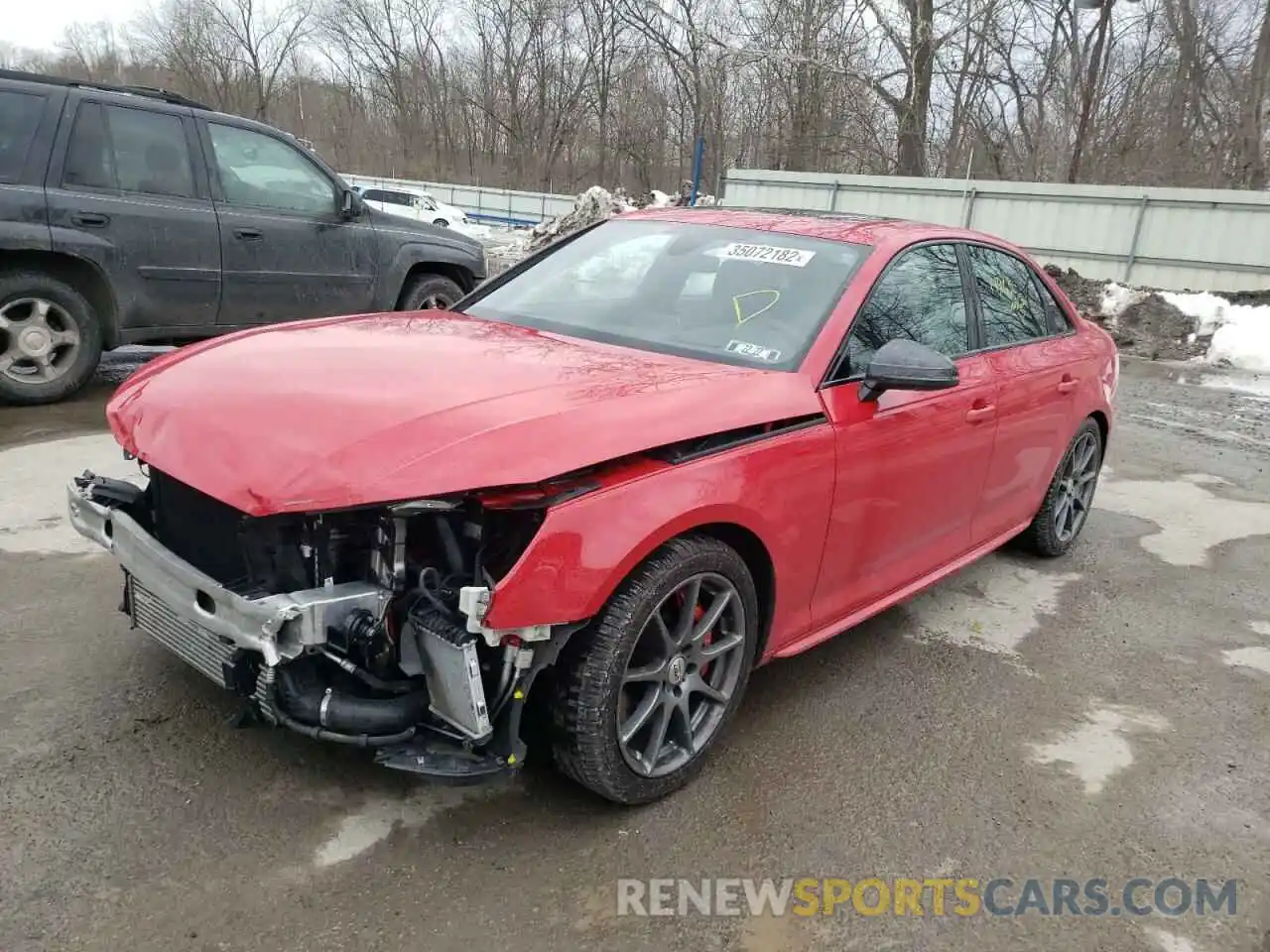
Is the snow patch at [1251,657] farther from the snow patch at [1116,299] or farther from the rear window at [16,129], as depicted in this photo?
the snow patch at [1116,299]

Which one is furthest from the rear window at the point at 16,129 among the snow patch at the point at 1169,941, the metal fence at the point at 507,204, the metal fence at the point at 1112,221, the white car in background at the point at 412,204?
the metal fence at the point at 507,204

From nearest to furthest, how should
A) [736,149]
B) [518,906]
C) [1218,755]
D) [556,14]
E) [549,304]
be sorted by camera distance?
[518,906] → [1218,755] → [549,304] → [736,149] → [556,14]

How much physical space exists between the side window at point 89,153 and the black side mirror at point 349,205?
1.61 metres

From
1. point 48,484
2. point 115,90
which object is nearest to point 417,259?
point 115,90

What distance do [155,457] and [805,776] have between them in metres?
2.08

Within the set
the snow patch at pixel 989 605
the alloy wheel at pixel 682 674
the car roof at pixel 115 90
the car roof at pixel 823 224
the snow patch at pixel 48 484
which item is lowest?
the snow patch at pixel 989 605

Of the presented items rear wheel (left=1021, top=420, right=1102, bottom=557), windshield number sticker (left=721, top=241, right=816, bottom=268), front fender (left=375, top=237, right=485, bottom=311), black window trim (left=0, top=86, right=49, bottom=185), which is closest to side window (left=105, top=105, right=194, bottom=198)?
black window trim (left=0, top=86, right=49, bottom=185)

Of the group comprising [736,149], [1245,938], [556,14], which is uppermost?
[556,14]

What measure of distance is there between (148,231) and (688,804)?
5530 millimetres

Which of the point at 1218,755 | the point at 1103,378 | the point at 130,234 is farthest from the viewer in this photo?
the point at 130,234

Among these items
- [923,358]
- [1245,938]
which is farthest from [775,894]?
[923,358]

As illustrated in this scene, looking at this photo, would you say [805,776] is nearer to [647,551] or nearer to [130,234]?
[647,551]

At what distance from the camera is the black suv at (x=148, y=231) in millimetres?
6020

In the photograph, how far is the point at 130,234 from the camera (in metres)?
6.28
